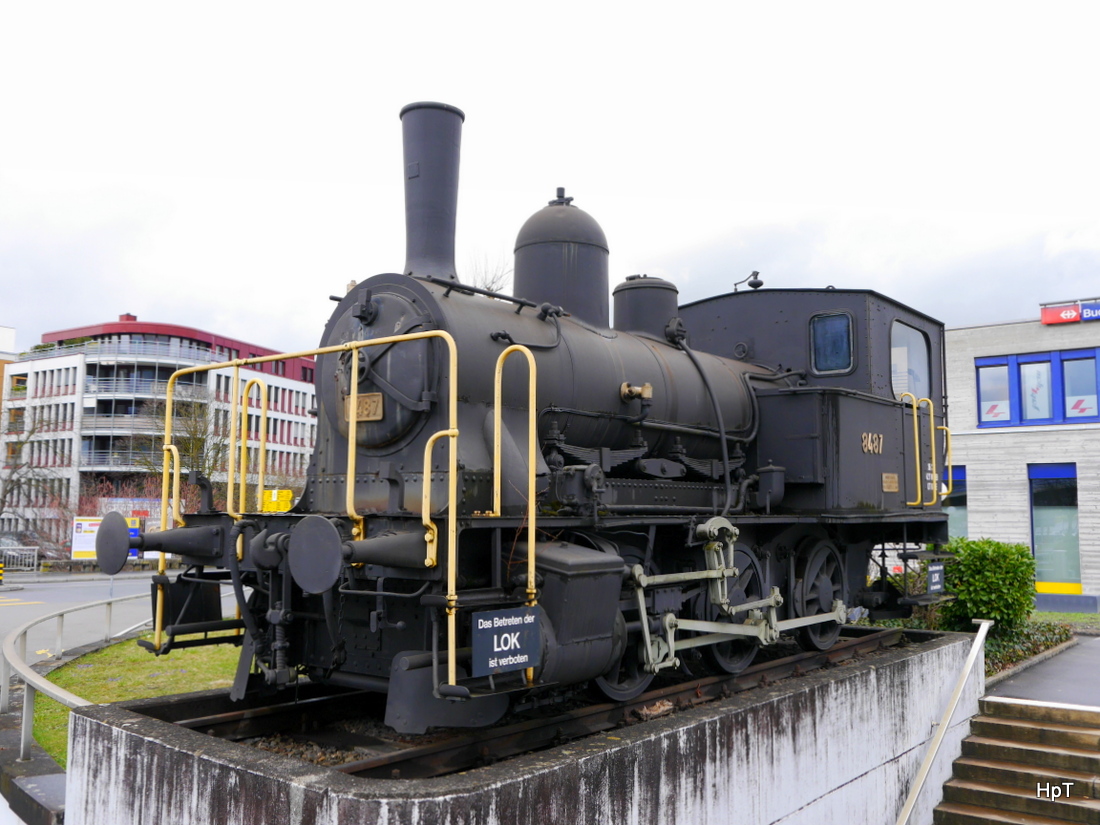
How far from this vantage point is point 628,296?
344 inches

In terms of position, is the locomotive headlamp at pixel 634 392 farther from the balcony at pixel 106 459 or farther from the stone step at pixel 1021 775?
the balcony at pixel 106 459

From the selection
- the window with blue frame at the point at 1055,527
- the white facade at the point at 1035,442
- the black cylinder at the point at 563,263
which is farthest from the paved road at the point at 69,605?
the window with blue frame at the point at 1055,527

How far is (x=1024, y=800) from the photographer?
849cm

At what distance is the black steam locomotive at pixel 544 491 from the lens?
199 inches

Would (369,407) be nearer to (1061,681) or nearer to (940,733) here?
(940,733)

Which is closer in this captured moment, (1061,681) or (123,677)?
(123,677)

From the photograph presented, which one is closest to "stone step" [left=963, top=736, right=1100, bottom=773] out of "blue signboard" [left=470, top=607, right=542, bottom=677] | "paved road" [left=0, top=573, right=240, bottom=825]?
"blue signboard" [left=470, top=607, right=542, bottom=677]

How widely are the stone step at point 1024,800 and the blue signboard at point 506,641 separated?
614 cm

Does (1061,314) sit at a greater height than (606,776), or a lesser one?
greater

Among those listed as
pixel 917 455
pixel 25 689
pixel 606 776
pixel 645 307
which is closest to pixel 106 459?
pixel 25 689

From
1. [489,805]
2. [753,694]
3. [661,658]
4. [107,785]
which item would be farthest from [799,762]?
[107,785]

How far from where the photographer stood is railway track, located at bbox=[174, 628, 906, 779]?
203 inches

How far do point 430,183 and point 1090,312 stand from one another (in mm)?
19941

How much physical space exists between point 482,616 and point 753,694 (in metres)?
2.87
